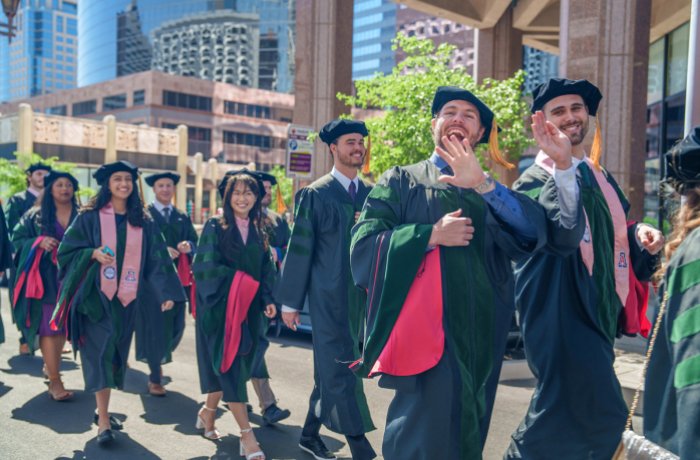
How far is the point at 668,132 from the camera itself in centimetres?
1719

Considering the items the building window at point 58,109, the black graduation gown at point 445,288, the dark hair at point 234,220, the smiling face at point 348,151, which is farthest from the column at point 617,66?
the building window at point 58,109

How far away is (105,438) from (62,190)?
9.62 feet

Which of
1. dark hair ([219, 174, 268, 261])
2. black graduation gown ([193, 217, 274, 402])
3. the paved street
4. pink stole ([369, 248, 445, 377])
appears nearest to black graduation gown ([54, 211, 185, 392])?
the paved street

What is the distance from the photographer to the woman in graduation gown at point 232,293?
217 inches

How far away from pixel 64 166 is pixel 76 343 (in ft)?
73.1

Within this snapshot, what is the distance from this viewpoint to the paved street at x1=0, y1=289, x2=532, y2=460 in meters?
5.46

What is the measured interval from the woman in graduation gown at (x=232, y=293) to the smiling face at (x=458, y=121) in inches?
99.9

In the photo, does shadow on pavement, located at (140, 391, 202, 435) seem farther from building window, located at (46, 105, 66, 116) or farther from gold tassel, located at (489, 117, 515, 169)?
building window, located at (46, 105, 66, 116)

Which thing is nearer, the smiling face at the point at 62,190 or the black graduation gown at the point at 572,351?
the black graduation gown at the point at 572,351

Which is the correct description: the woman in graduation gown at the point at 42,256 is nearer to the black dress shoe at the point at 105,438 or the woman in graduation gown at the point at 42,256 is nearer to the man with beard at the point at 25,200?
the man with beard at the point at 25,200

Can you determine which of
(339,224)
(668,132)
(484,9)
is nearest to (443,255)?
(339,224)

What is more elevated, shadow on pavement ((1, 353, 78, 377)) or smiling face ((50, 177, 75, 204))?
smiling face ((50, 177, 75, 204))

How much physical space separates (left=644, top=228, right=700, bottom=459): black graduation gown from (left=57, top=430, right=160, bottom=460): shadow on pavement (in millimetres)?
3964

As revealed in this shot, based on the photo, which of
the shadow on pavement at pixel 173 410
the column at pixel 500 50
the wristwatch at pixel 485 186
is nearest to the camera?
the wristwatch at pixel 485 186
